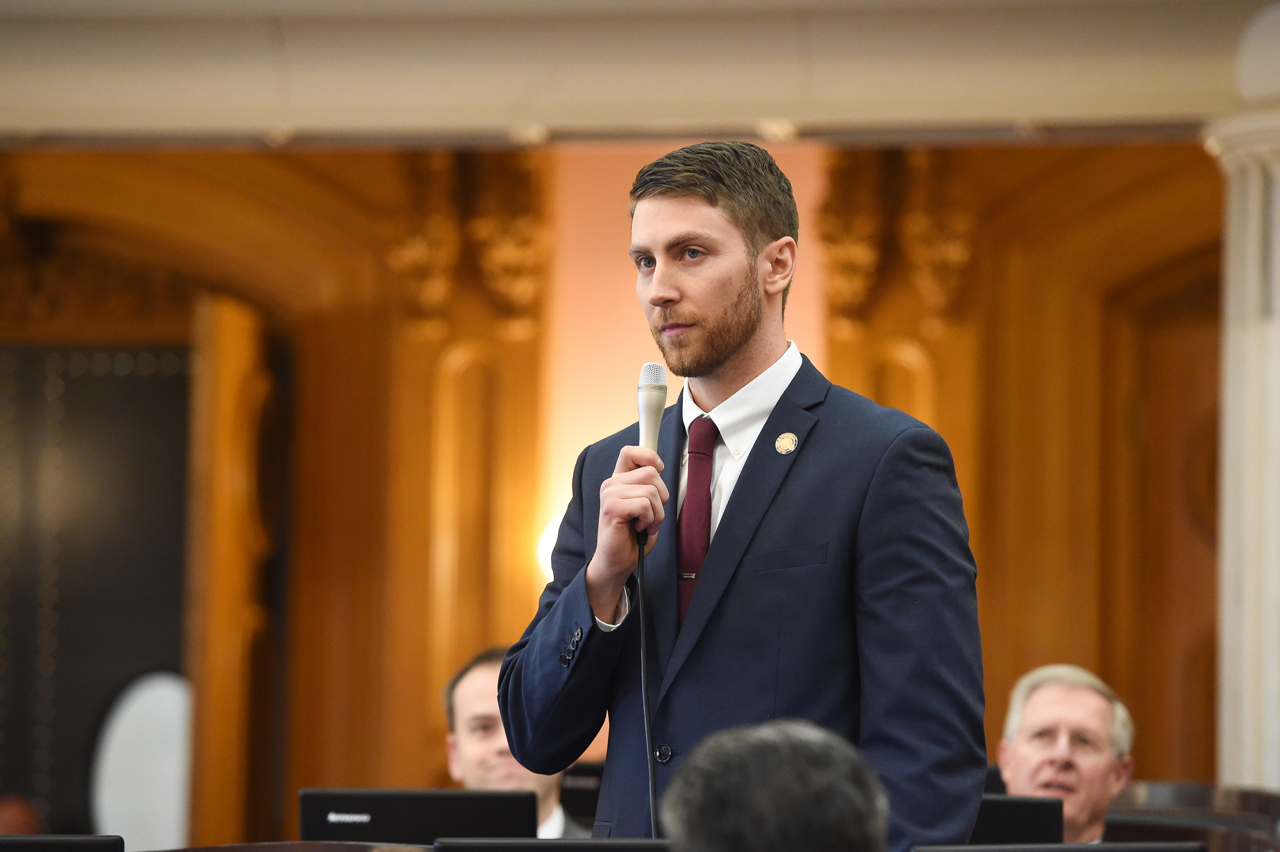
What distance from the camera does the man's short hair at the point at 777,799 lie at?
0.85 m

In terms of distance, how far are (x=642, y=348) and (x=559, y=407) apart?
416mm

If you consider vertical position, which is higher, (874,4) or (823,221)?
(874,4)

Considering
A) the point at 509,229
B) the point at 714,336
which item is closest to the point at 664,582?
the point at 714,336

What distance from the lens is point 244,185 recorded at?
19.0 feet

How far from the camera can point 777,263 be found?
5.28 feet

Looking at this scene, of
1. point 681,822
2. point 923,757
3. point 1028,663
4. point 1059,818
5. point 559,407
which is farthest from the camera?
point 559,407

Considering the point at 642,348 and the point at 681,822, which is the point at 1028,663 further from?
the point at 681,822

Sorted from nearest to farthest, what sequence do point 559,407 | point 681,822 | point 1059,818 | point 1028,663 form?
1. point 681,822
2. point 1059,818
3. point 1028,663
4. point 559,407

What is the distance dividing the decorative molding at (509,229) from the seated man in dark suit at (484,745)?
8.47ft

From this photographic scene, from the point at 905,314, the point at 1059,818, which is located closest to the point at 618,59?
the point at 905,314

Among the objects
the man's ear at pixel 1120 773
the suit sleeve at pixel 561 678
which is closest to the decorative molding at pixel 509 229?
the man's ear at pixel 1120 773

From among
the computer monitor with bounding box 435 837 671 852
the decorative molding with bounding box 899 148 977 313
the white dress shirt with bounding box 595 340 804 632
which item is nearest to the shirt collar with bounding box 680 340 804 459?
the white dress shirt with bounding box 595 340 804 632

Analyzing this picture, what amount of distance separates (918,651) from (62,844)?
85 cm

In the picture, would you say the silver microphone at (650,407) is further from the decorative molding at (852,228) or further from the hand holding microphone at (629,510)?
the decorative molding at (852,228)
